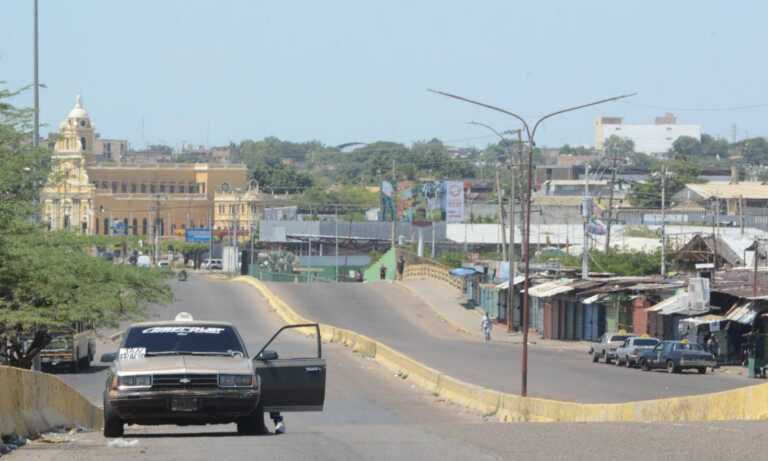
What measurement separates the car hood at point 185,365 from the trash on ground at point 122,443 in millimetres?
923

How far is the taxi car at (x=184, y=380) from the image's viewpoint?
57.5ft

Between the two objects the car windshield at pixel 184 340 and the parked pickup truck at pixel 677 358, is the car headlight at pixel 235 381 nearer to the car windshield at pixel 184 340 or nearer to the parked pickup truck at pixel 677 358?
the car windshield at pixel 184 340

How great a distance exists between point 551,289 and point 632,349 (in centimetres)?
1546

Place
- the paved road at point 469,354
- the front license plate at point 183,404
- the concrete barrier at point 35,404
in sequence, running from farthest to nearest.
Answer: the paved road at point 469,354 → the concrete barrier at point 35,404 → the front license plate at point 183,404

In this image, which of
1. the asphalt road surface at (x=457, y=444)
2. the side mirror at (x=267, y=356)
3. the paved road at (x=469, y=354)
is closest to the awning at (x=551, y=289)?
the paved road at (x=469, y=354)

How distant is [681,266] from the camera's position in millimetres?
82062

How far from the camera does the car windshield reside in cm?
1852

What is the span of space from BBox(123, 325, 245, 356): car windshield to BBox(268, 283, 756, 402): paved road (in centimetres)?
1935

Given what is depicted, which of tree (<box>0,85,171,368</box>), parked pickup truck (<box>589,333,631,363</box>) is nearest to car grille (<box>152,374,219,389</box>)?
tree (<box>0,85,171,368</box>)

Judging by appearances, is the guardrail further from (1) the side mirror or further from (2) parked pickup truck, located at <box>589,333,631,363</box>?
(1) the side mirror

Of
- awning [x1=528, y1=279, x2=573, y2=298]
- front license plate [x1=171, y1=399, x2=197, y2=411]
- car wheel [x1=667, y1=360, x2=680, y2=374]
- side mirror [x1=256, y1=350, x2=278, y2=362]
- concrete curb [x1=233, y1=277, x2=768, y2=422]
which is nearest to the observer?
front license plate [x1=171, y1=399, x2=197, y2=411]

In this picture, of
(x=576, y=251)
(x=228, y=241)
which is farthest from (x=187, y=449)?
(x=228, y=241)

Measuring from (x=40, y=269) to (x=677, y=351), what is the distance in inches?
982

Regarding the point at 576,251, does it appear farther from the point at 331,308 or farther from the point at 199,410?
the point at 199,410
